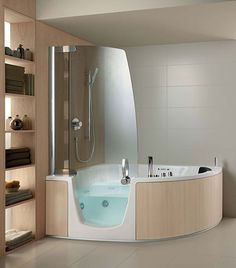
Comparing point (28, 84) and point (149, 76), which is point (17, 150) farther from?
point (149, 76)

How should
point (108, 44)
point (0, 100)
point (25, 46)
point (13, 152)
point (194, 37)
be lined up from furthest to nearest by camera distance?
point (108, 44) → point (194, 37) → point (25, 46) → point (13, 152) → point (0, 100)

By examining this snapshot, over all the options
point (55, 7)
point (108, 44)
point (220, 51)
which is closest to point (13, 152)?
point (55, 7)

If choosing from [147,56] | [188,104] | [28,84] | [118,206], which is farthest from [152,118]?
[28,84]

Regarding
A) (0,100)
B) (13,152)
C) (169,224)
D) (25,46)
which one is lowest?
(169,224)

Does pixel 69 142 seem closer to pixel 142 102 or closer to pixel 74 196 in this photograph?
pixel 74 196

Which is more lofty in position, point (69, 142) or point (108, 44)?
point (108, 44)

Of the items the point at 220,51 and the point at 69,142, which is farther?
the point at 220,51

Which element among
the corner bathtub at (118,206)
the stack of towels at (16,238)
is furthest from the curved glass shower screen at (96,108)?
the stack of towels at (16,238)

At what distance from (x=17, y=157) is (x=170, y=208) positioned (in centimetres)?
158

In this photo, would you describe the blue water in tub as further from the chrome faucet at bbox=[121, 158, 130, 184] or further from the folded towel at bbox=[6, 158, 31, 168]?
the folded towel at bbox=[6, 158, 31, 168]

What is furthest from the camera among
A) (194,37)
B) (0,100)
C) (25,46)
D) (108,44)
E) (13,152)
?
(108,44)

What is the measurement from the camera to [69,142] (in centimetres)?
474

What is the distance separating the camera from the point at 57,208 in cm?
477

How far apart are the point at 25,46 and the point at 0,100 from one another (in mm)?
804
